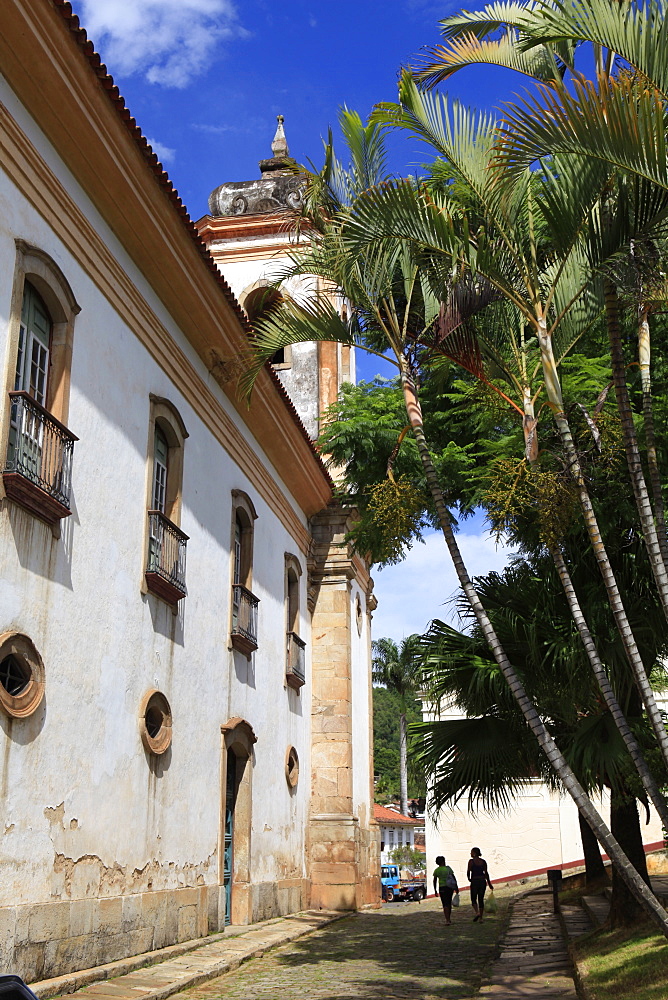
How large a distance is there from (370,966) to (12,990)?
346 inches

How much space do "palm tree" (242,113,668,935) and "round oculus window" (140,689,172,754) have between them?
353 cm

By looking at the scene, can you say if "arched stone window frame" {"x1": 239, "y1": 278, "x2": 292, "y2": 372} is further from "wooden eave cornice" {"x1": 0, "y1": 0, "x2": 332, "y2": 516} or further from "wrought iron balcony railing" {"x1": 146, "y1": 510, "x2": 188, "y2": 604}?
"wrought iron balcony railing" {"x1": 146, "y1": 510, "x2": 188, "y2": 604}

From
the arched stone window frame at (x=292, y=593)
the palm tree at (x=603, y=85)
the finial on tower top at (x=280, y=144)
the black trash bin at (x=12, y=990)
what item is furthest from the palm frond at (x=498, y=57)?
the finial on tower top at (x=280, y=144)

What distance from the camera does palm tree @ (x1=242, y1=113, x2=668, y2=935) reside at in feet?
25.3

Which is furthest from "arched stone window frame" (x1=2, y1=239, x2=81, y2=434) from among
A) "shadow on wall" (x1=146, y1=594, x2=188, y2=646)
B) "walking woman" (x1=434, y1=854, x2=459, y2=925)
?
"walking woman" (x1=434, y1=854, x2=459, y2=925)

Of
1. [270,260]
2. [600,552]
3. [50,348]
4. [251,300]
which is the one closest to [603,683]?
[600,552]

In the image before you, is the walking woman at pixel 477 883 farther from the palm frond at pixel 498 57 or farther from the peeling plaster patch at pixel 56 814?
the palm frond at pixel 498 57

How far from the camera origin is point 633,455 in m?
7.44

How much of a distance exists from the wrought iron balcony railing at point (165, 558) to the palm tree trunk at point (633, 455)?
5.12 metres

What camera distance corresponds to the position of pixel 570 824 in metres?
31.1

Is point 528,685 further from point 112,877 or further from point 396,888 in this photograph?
point 396,888

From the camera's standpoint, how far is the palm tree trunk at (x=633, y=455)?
7223mm

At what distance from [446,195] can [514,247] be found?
2.85ft

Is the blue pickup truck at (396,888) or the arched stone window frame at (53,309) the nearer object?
the arched stone window frame at (53,309)
